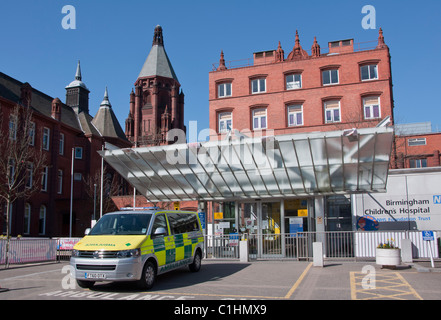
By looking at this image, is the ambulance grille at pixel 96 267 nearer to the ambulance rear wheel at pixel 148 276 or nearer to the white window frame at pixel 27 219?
the ambulance rear wheel at pixel 148 276

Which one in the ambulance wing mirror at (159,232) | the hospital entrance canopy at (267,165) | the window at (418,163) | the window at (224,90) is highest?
the window at (224,90)

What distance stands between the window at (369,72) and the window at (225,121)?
1201cm

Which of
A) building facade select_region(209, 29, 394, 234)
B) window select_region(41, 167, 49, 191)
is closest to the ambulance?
building facade select_region(209, 29, 394, 234)

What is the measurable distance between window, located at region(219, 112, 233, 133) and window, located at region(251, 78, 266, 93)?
3.17 m

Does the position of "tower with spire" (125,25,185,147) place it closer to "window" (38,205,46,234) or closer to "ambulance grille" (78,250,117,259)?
"window" (38,205,46,234)

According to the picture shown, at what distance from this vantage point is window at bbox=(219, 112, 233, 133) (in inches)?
1452

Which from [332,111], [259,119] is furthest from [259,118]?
[332,111]

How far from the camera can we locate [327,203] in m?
22.3

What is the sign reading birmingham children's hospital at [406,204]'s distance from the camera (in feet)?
59.1

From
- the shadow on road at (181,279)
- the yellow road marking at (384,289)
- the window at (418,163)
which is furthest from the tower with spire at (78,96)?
the yellow road marking at (384,289)

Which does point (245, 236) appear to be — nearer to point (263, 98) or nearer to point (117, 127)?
point (263, 98)

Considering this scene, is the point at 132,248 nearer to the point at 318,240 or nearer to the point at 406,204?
the point at 318,240

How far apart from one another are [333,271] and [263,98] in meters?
24.9
